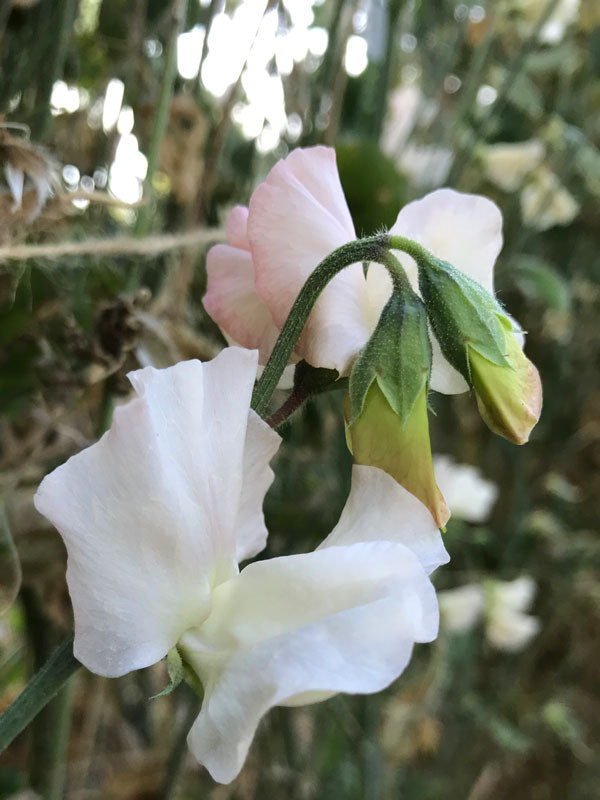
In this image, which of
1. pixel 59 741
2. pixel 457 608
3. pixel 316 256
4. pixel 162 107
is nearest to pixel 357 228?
pixel 162 107

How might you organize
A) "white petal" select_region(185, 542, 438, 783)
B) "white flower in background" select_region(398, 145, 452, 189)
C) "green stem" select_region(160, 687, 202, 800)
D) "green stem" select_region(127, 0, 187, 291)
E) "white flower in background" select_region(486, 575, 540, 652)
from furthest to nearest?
"white flower in background" select_region(486, 575, 540, 652) → "white flower in background" select_region(398, 145, 452, 189) → "green stem" select_region(160, 687, 202, 800) → "green stem" select_region(127, 0, 187, 291) → "white petal" select_region(185, 542, 438, 783)

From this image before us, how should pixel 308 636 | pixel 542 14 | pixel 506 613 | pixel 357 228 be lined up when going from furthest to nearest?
pixel 506 613
pixel 542 14
pixel 357 228
pixel 308 636

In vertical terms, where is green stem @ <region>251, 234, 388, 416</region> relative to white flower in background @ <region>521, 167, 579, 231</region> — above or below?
above

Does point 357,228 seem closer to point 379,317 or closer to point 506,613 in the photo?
point 379,317

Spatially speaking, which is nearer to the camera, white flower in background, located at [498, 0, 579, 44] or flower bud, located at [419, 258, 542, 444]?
flower bud, located at [419, 258, 542, 444]

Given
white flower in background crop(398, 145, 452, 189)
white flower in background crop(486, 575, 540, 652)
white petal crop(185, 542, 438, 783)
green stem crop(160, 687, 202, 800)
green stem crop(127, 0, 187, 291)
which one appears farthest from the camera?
white flower in background crop(486, 575, 540, 652)

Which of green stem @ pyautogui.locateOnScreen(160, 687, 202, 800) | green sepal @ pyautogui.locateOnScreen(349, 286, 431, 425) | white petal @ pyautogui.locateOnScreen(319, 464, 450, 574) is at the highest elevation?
green sepal @ pyautogui.locateOnScreen(349, 286, 431, 425)

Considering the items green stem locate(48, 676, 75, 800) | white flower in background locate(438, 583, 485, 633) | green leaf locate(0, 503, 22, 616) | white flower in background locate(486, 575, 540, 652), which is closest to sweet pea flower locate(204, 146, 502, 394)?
green leaf locate(0, 503, 22, 616)

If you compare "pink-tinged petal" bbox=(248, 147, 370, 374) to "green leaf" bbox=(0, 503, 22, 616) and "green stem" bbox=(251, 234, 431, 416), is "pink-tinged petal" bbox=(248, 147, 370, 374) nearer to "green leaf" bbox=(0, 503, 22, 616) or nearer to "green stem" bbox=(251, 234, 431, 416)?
"green stem" bbox=(251, 234, 431, 416)
